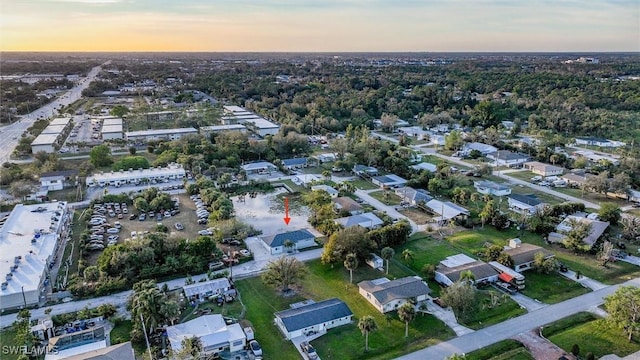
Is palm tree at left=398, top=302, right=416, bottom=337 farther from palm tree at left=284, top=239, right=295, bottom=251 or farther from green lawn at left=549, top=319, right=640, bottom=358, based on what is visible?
palm tree at left=284, top=239, right=295, bottom=251

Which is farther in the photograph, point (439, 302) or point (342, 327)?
point (439, 302)

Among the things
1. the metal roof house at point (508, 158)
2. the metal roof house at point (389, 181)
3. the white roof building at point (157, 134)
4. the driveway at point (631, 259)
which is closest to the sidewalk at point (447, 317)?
the driveway at point (631, 259)

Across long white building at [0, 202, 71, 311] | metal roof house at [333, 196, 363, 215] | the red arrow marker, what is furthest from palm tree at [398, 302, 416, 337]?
long white building at [0, 202, 71, 311]

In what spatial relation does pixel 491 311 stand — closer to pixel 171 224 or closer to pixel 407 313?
pixel 407 313

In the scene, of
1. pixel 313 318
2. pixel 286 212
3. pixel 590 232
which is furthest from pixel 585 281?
pixel 286 212

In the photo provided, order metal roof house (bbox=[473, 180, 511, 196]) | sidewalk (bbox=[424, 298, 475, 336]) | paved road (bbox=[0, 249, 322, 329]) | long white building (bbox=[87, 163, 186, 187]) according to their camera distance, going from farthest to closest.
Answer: long white building (bbox=[87, 163, 186, 187]) < metal roof house (bbox=[473, 180, 511, 196]) < paved road (bbox=[0, 249, 322, 329]) < sidewalk (bbox=[424, 298, 475, 336])
